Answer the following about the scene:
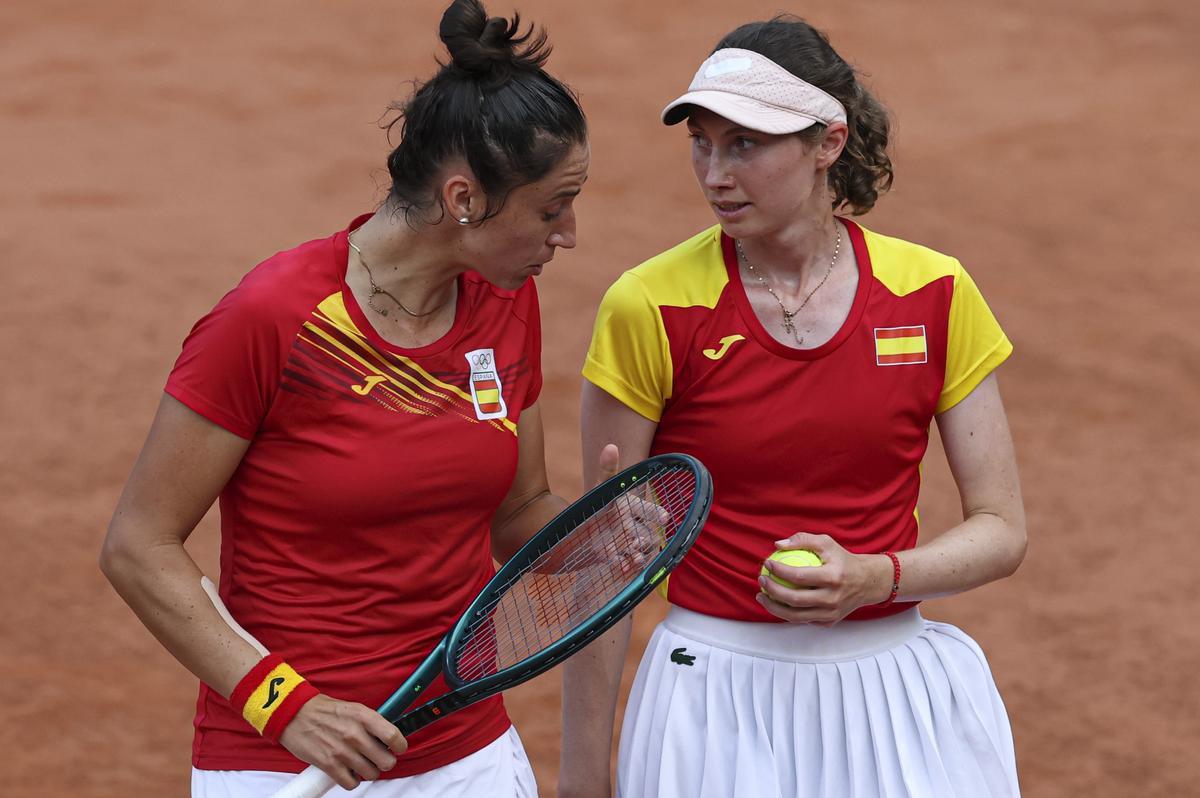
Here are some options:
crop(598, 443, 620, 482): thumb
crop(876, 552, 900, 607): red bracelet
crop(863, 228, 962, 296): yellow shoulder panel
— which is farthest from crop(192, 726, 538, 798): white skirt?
crop(863, 228, 962, 296): yellow shoulder panel

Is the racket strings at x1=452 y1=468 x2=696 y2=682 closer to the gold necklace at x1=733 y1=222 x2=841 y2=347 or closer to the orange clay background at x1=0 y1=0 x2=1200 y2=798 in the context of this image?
the gold necklace at x1=733 y1=222 x2=841 y2=347

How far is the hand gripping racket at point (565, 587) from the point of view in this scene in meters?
2.58

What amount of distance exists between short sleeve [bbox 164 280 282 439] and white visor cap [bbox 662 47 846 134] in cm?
80

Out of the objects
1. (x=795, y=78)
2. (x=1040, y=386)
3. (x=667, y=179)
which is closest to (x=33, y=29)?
(x=667, y=179)

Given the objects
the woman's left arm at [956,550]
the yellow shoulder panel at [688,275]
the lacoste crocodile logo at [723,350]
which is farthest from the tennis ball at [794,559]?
the yellow shoulder panel at [688,275]

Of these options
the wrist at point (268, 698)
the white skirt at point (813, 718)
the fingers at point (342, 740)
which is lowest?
the white skirt at point (813, 718)

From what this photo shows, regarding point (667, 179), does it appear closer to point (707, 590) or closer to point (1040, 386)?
point (1040, 386)

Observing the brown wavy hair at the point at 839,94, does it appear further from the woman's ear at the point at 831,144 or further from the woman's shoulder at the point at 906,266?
the woman's shoulder at the point at 906,266

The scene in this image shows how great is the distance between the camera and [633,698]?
3.12m

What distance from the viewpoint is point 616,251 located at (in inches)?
367

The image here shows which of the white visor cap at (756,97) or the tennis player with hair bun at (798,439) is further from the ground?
the white visor cap at (756,97)

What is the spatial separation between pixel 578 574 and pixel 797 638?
418mm

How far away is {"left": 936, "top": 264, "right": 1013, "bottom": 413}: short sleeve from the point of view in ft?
9.81

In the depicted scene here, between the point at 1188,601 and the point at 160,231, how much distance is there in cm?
594
